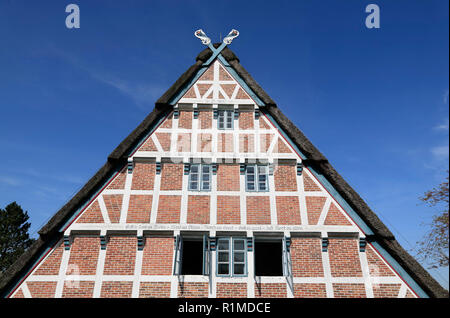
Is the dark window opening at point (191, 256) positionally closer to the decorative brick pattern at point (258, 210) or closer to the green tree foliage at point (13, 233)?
the decorative brick pattern at point (258, 210)

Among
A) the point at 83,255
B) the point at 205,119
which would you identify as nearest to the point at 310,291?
the point at 205,119

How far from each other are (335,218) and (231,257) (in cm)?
314

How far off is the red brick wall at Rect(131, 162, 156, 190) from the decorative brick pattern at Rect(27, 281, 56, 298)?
10.4 feet

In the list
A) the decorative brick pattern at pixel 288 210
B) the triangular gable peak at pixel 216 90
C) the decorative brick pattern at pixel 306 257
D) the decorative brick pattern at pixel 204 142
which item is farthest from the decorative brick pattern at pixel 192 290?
the triangular gable peak at pixel 216 90

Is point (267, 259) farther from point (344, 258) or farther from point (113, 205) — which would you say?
point (113, 205)

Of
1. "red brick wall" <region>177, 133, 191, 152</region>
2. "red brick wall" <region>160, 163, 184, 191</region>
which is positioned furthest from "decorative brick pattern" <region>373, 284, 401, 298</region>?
"red brick wall" <region>177, 133, 191, 152</region>

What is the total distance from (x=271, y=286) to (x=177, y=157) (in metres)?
4.51

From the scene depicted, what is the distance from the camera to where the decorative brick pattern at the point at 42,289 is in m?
7.24

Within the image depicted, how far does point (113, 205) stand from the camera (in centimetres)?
824

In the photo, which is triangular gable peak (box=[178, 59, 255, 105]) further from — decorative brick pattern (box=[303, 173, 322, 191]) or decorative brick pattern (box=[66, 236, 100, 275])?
decorative brick pattern (box=[66, 236, 100, 275])

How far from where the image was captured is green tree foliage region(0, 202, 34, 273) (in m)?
30.6

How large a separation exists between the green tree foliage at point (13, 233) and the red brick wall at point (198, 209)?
31.7m

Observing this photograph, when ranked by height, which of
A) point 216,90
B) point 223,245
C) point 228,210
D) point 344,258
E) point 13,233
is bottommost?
point 344,258
